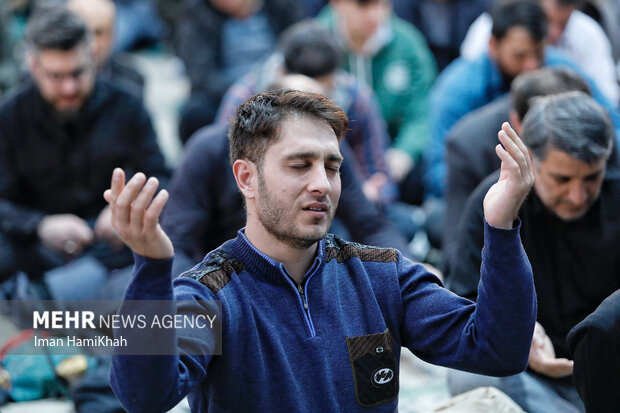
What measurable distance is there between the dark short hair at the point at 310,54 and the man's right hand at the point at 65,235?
1.06 metres

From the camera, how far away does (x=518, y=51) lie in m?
3.98

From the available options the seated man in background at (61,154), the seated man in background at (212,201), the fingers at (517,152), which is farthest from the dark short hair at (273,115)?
Result: the seated man in background at (61,154)

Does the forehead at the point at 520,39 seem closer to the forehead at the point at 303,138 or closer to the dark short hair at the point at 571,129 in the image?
the dark short hair at the point at 571,129

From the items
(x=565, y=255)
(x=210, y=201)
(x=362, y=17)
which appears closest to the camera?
(x=565, y=255)

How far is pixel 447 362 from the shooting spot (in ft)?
6.15

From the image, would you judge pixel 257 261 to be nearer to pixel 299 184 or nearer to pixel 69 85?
pixel 299 184

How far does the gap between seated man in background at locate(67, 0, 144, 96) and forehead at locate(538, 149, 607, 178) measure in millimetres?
2715

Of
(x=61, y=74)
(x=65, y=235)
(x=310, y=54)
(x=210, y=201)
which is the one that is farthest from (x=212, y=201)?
(x=61, y=74)

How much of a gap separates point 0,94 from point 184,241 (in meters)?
2.17

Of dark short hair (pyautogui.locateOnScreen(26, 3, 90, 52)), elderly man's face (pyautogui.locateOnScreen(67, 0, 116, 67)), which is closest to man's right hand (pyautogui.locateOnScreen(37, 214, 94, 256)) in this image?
dark short hair (pyautogui.locateOnScreen(26, 3, 90, 52))

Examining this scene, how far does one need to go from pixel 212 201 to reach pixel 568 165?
137 centimetres

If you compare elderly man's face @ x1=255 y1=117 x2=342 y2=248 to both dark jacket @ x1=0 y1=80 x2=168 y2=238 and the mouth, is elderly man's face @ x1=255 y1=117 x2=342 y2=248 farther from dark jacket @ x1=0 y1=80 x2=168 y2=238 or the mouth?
dark jacket @ x1=0 y1=80 x2=168 y2=238

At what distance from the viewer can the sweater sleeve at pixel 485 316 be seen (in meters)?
1.72

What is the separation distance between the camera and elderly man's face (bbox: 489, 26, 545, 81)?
3967 mm
